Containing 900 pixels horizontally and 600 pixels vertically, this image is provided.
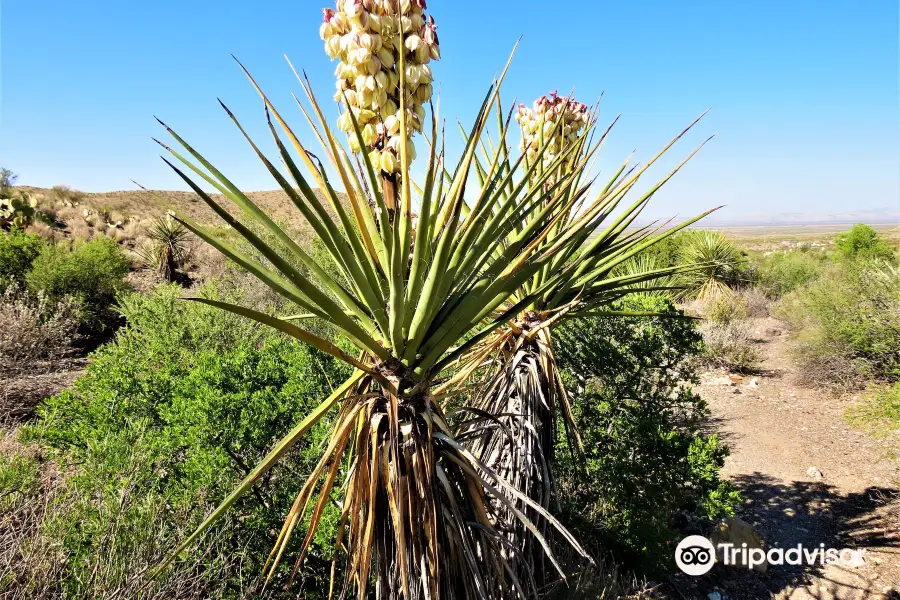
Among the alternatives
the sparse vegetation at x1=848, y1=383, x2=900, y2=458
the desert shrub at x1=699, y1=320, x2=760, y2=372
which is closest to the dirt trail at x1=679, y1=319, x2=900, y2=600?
the sparse vegetation at x1=848, y1=383, x2=900, y2=458

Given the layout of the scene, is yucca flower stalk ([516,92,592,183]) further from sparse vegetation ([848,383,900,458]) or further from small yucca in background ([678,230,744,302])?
small yucca in background ([678,230,744,302])

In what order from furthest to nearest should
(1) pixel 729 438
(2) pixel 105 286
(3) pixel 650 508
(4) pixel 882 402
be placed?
(2) pixel 105 286
(1) pixel 729 438
(4) pixel 882 402
(3) pixel 650 508

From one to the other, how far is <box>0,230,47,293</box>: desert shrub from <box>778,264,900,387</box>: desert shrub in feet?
63.6

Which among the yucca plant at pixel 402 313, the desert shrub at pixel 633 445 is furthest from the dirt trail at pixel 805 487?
the yucca plant at pixel 402 313

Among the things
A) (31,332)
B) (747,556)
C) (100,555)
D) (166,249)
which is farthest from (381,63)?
(166,249)

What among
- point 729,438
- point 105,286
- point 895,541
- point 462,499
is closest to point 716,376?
point 729,438

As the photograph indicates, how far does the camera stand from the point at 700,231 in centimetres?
1675

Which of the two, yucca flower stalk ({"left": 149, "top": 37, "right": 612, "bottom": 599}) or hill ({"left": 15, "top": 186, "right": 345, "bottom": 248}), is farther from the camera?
hill ({"left": 15, "top": 186, "right": 345, "bottom": 248})

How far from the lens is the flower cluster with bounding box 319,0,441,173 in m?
1.57

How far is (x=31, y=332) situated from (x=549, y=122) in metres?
11.6

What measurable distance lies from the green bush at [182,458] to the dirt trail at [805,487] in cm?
473

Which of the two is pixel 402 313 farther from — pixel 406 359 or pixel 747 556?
pixel 747 556

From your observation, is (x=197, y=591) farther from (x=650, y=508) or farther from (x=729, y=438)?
(x=729, y=438)

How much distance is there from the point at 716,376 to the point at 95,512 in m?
12.7
